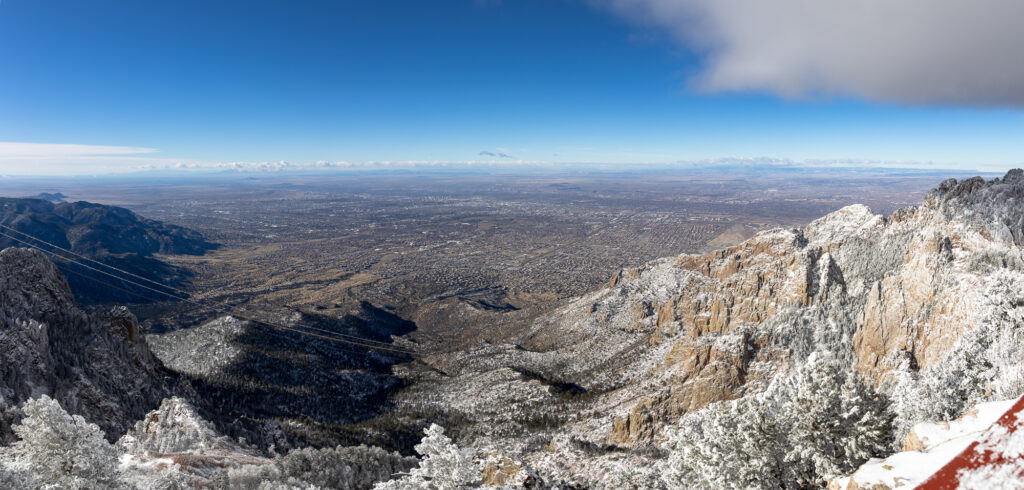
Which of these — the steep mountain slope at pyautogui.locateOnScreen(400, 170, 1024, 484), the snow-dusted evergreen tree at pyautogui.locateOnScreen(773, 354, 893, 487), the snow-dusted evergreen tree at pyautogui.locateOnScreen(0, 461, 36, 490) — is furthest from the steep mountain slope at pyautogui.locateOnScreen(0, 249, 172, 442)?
the snow-dusted evergreen tree at pyautogui.locateOnScreen(773, 354, 893, 487)

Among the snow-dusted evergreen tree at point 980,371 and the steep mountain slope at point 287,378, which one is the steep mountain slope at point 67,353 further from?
the snow-dusted evergreen tree at point 980,371

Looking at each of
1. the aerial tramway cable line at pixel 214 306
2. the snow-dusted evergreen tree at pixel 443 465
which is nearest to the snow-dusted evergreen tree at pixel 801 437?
the snow-dusted evergreen tree at pixel 443 465

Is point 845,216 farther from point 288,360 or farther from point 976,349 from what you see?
point 288,360

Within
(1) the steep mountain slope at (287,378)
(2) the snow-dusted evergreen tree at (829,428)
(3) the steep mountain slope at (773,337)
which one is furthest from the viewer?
Answer: (1) the steep mountain slope at (287,378)

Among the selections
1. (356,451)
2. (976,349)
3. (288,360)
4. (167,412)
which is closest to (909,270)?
(976,349)

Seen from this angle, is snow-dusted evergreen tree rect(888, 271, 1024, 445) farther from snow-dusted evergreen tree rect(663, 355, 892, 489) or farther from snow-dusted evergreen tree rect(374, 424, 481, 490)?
snow-dusted evergreen tree rect(374, 424, 481, 490)
